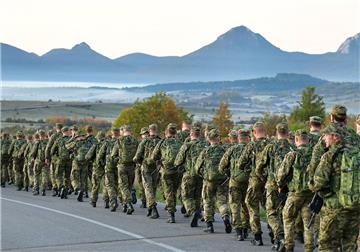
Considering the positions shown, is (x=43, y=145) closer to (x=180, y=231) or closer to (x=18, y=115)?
(x=180, y=231)

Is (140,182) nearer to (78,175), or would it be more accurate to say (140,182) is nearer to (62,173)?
(78,175)

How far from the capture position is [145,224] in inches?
622

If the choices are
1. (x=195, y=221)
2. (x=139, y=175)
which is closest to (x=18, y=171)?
(x=139, y=175)

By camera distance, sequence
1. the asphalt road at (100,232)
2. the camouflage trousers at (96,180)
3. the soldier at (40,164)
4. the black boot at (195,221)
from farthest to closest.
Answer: the soldier at (40,164) < the camouflage trousers at (96,180) < the black boot at (195,221) < the asphalt road at (100,232)

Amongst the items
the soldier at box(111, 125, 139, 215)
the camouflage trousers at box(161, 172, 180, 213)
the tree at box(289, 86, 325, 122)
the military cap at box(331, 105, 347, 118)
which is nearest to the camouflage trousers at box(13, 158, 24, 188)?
the soldier at box(111, 125, 139, 215)

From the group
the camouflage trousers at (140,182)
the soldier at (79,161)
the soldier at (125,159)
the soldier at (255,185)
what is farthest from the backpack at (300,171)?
the soldier at (79,161)

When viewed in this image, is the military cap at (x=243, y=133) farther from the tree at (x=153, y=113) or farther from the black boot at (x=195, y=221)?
the tree at (x=153, y=113)

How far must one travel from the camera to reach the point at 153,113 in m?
114

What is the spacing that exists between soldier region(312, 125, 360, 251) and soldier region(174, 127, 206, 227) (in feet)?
18.6

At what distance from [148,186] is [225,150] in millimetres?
2950

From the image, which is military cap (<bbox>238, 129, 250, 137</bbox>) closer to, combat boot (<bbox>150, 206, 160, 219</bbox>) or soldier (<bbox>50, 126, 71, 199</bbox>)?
combat boot (<bbox>150, 206, 160, 219</bbox>)

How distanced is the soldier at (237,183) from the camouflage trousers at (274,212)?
3.30 ft

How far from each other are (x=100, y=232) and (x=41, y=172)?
997 cm

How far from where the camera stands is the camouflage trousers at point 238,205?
13.8 meters
